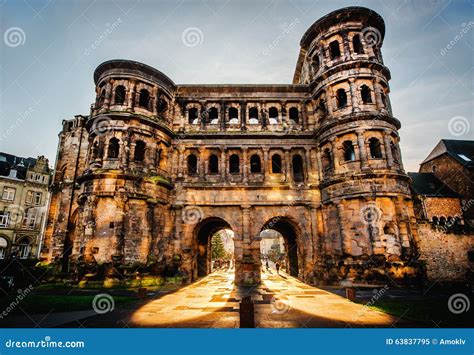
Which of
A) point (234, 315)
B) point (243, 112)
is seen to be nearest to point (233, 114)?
point (243, 112)

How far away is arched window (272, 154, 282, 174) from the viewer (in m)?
19.6

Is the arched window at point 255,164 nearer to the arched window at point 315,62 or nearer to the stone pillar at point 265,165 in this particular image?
the stone pillar at point 265,165

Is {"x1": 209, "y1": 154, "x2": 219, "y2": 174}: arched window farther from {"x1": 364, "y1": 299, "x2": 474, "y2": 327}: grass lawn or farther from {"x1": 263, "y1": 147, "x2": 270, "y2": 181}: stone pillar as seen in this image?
{"x1": 364, "y1": 299, "x2": 474, "y2": 327}: grass lawn

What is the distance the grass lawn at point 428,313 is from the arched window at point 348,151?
10.0 m

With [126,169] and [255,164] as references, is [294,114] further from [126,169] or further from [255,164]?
[126,169]

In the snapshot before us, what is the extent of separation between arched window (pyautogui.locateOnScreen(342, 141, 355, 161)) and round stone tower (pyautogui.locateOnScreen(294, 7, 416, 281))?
0.22 ft

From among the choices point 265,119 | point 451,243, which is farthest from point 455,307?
point 265,119

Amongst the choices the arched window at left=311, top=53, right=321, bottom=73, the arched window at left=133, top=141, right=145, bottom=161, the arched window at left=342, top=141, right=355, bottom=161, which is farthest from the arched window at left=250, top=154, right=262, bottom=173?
the arched window at left=311, top=53, right=321, bottom=73

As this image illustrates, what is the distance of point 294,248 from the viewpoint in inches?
860

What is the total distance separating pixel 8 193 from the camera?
107ft

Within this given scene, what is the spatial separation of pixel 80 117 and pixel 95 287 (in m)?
16.5

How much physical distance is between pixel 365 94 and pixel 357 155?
499 centimetres

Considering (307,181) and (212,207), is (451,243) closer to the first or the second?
(307,181)

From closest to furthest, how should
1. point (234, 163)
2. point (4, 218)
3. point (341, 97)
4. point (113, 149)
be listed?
point (113, 149) < point (341, 97) < point (234, 163) < point (4, 218)
